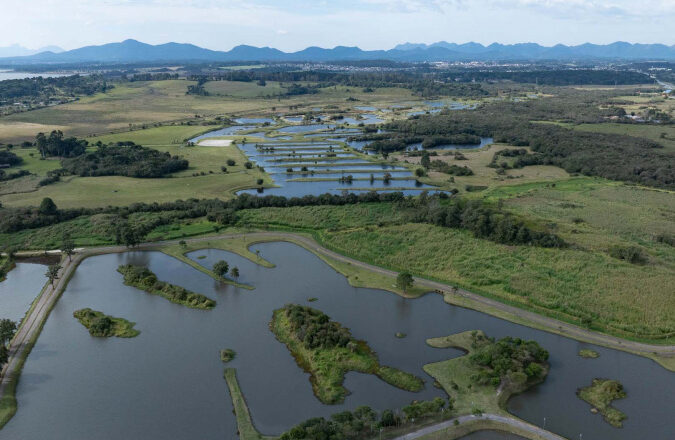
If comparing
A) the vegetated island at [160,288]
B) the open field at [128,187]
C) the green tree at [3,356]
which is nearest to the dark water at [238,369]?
the vegetated island at [160,288]

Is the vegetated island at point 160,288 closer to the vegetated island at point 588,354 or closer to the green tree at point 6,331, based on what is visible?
the green tree at point 6,331

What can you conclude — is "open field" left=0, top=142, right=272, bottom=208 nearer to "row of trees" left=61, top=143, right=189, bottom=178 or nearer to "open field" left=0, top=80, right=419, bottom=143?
"row of trees" left=61, top=143, right=189, bottom=178

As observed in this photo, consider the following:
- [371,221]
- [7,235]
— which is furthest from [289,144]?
[7,235]

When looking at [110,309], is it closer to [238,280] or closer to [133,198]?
[238,280]

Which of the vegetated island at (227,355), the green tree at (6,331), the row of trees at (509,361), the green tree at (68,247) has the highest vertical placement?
the green tree at (68,247)

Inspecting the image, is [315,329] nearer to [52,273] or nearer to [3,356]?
[3,356]

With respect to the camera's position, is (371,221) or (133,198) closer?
(371,221)

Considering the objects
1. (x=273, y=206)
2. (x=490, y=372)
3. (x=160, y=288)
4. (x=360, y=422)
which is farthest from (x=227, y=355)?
(x=273, y=206)
